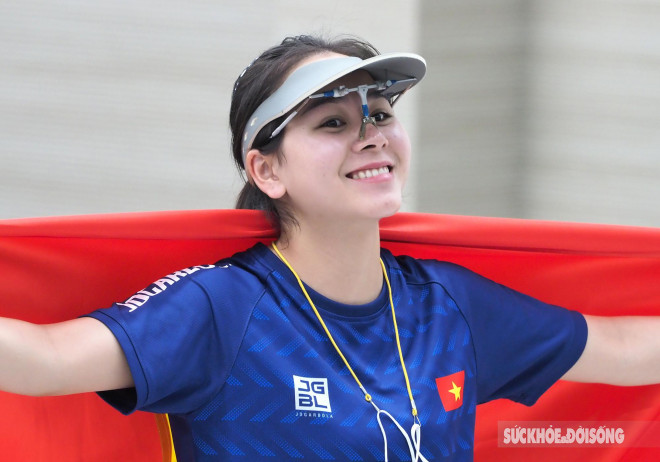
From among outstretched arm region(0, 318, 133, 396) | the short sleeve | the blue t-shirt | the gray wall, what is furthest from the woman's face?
the gray wall

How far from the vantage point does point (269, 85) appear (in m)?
1.68

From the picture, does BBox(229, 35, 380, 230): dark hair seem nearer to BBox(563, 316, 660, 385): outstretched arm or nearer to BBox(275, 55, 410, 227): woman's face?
BBox(275, 55, 410, 227): woman's face

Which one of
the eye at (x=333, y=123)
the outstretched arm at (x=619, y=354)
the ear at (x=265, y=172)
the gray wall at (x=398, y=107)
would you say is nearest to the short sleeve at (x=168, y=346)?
the ear at (x=265, y=172)

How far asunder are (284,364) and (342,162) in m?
0.35

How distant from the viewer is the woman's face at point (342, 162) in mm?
1589

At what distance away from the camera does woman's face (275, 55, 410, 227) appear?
1589 mm

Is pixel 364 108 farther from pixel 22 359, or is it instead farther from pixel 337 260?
pixel 22 359

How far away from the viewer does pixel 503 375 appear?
1.77 meters

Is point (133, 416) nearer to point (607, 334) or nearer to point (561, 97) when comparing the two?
point (607, 334)

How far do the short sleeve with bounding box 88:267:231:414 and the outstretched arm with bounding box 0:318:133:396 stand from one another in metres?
0.02

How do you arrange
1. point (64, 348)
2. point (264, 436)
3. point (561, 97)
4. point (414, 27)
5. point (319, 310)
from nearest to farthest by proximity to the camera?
point (64, 348)
point (264, 436)
point (319, 310)
point (414, 27)
point (561, 97)

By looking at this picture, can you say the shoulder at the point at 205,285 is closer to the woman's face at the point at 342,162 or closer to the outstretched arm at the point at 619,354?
the woman's face at the point at 342,162

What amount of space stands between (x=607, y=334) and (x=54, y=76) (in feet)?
7.64

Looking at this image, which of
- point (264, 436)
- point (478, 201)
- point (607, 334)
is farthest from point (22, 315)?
point (478, 201)
